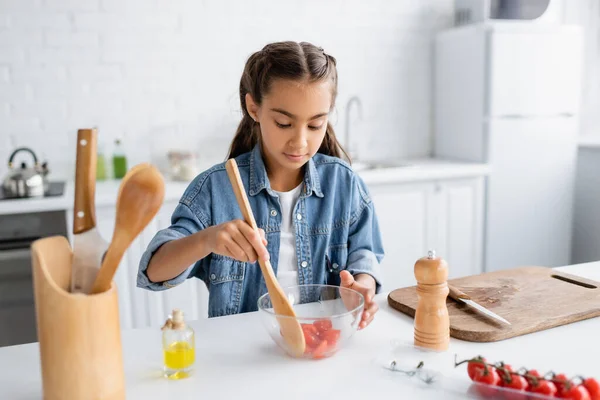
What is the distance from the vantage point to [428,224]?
9.83ft

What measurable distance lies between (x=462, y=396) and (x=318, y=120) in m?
0.64

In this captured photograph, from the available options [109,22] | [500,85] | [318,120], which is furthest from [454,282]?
[109,22]

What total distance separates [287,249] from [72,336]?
2.36ft

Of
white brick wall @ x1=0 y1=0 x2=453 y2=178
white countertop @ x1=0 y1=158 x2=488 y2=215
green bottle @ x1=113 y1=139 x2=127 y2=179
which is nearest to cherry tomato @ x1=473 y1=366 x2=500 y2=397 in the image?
white countertop @ x1=0 y1=158 x2=488 y2=215

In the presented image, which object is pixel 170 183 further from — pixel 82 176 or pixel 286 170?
pixel 82 176

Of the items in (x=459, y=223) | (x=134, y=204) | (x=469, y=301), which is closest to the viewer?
(x=134, y=204)

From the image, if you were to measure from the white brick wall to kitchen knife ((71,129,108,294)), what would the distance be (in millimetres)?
2243

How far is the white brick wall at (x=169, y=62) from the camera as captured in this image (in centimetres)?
279

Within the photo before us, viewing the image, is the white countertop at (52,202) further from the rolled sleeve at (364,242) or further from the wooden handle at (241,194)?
the wooden handle at (241,194)

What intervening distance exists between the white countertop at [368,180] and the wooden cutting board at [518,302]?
1.41 meters

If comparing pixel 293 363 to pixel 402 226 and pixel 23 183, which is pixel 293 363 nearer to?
pixel 23 183

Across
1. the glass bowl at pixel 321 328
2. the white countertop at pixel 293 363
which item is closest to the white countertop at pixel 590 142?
the white countertop at pixel 293 363

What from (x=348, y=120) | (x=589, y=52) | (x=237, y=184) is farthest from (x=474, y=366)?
(x=589, y=52)

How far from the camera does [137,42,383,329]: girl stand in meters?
1.23
